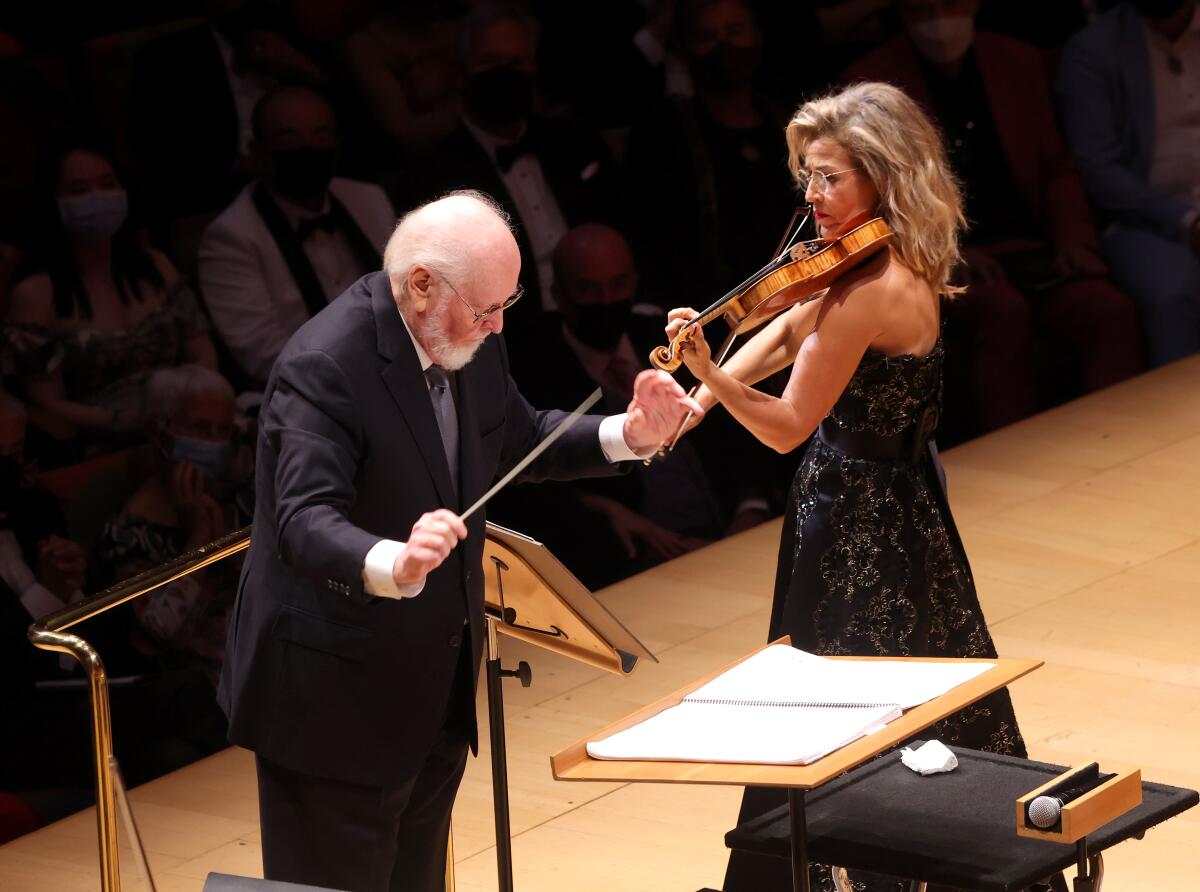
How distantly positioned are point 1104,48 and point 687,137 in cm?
219

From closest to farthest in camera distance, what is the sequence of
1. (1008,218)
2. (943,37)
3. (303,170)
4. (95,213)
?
(95,213), (303,170), (943,37), (1008,218)

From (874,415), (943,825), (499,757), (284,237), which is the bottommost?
(943,825)

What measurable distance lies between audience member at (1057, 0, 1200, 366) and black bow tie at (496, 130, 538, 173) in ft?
8.73

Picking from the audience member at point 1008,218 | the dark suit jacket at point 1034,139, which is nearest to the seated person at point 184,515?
the audience member at point 1008,218

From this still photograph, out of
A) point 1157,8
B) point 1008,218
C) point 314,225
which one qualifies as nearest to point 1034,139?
point 1008,218

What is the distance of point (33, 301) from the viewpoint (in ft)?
15.5

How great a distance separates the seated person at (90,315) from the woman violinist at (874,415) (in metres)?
1.85

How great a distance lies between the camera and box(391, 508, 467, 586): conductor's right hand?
8.31 ft

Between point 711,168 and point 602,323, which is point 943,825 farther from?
point 711,168

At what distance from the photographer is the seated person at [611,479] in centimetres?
603

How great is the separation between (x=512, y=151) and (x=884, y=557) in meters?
2.58

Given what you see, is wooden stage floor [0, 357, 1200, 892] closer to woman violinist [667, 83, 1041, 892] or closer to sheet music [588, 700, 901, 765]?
woman violinist [667, 83, 1041, 892]

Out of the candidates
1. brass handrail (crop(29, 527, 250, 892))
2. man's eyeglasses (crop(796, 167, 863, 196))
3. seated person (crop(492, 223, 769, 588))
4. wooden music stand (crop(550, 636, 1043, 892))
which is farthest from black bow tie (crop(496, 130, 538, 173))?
wooden music stand (crop(550, 636, 1043, 892))

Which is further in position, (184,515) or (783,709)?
(184,515)
